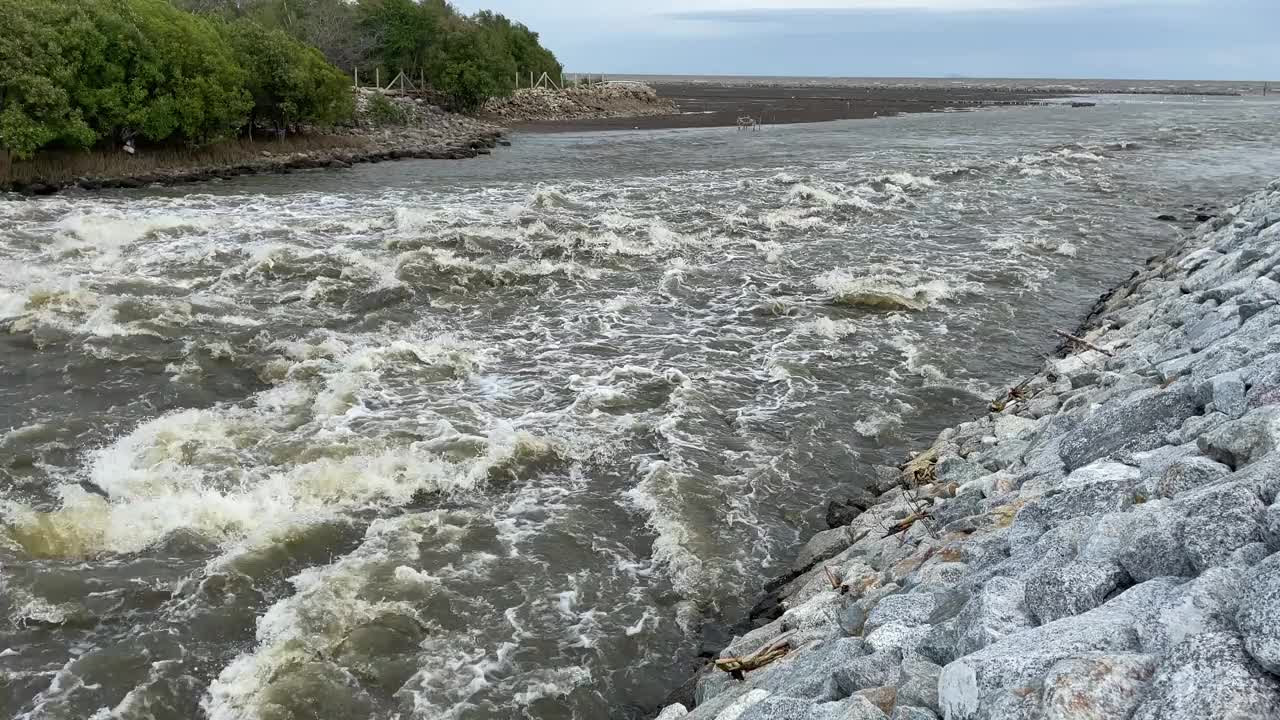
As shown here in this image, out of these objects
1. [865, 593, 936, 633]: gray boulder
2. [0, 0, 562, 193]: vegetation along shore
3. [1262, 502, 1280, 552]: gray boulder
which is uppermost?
[0, 0, 562, 193]: vegetation along shore

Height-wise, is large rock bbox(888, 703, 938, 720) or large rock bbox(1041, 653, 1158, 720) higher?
large rock bbox(1041, 653, 1158, 720)

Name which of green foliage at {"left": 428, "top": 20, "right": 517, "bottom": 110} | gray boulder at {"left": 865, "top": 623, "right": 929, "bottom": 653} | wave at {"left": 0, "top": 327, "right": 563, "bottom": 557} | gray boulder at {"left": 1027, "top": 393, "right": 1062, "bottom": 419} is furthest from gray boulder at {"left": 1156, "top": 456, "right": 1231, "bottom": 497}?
green foliage at {"left": 428, "top": 20, "right": 517, "bottom": 110}

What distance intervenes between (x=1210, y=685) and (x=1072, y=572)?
1.18 meters

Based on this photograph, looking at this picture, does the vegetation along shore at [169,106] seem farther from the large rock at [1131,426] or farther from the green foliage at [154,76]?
the large rock at [1131,426]

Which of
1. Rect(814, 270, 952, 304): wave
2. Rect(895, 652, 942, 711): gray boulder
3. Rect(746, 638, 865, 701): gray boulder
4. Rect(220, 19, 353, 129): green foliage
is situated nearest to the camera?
Rect(895, 652, 942, 711): gray boulder

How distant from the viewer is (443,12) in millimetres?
71250

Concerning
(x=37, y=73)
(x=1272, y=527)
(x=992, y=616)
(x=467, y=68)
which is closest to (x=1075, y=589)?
(x=992, y=616)

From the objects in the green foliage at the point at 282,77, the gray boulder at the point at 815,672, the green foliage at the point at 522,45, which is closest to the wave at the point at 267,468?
the gray boulder at the point at 815,672

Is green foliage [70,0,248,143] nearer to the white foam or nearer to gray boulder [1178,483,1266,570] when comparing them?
the white foam

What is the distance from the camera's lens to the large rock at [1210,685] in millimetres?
2820

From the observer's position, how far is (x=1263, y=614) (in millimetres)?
2967

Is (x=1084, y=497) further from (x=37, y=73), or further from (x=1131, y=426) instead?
(x=37, y=73)

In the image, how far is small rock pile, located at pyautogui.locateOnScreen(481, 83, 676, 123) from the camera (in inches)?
2670

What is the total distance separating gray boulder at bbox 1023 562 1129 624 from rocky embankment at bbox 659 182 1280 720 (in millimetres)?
10
